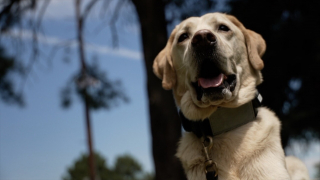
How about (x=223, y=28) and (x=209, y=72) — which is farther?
(x=223, y=28)

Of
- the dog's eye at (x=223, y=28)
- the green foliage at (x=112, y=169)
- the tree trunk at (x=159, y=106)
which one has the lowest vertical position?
the green foliage at (x=112, y=169)

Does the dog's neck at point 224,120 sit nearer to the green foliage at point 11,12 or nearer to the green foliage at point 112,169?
the green foliage at point 11,12

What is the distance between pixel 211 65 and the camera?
2779mm

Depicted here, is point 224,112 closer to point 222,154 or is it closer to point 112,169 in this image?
point 222,154

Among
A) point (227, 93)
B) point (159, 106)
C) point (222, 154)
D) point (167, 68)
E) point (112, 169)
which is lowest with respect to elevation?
point (112, 169)

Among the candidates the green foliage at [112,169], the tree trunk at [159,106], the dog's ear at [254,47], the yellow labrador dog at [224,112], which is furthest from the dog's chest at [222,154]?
the green foliage at [112,169]

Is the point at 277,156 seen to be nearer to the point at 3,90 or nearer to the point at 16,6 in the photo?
the point at 16,6

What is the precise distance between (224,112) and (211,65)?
0.39 m

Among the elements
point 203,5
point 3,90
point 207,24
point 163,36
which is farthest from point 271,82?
point 3,90

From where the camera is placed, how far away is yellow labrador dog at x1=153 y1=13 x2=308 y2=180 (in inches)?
101

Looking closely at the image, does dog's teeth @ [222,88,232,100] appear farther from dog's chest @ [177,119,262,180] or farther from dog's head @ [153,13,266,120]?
dog's chest @ [177,119,262,180]

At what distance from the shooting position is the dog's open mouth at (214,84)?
2.67 m

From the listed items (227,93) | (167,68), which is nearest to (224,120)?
(227,93)

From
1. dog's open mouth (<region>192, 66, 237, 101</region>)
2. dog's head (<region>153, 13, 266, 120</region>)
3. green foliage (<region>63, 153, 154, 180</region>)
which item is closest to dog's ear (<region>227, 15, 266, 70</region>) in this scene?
dog's head (<region>153, 13, 266, 120</region>)
